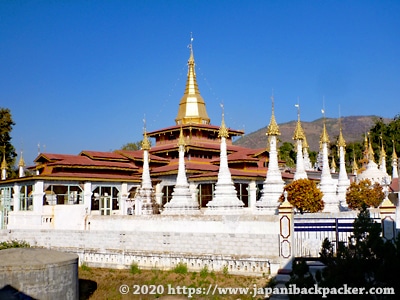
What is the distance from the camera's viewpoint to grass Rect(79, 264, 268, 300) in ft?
60.5

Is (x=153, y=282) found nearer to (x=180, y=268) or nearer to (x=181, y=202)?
(x=180, y=268)

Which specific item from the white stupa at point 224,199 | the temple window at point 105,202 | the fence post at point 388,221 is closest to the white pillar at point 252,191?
the white stupa at point 224,199

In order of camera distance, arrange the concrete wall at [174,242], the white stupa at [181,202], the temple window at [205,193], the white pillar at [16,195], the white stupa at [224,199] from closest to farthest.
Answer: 1. the concrete wall at [174,242]
2. the white stupa at [224,199]
3. the white stupa at [181,202]
4. the white pillar at [16,195]
5. the temple window at [205,193]

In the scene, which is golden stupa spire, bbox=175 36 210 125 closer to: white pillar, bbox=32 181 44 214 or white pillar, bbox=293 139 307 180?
white pillar, bbox=293 139 307 180

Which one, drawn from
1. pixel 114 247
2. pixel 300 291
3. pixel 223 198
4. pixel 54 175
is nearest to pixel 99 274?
pixel 114 247

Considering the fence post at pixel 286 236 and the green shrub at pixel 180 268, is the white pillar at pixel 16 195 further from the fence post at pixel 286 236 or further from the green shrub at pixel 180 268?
the fence post at pixel 286 236

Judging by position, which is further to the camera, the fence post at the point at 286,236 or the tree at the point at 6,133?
the tree at the point at 6,133

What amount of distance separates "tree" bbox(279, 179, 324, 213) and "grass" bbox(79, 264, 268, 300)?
463 inches

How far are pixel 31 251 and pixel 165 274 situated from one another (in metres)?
5.49

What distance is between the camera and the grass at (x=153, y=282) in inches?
726

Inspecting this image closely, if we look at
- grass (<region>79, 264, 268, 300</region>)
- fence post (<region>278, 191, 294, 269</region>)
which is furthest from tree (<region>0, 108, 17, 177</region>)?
fence post (<region>278, 191, 294, 269</region>)

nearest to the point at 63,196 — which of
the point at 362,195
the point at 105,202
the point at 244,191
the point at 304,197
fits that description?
the point at 105,202

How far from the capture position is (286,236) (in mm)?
17469

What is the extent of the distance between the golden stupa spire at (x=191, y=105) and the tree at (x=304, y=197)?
21.4m
